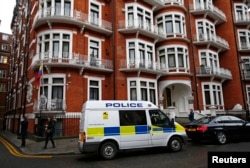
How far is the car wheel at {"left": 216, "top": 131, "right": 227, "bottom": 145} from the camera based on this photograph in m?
12.0

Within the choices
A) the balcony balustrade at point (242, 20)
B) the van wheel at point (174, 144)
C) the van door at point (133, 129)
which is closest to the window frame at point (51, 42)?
the van door at point (133, 129)

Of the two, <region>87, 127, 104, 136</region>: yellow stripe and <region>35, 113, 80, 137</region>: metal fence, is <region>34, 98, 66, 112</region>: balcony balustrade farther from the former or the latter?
<region>87, 127, 104, 136</region>: yellow stripe

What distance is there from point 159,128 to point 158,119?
470 millimetres

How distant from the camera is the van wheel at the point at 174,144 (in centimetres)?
1040

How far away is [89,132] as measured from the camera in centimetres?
906

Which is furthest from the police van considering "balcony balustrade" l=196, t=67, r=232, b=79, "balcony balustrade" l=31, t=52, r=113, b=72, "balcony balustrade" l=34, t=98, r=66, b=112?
"balcony balustrade" l=196, t=67, r=232, b=79

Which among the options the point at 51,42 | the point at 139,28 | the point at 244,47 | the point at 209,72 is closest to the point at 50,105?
the point at 51,42

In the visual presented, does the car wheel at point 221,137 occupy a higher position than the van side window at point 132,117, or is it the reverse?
the van side window at point 132,117

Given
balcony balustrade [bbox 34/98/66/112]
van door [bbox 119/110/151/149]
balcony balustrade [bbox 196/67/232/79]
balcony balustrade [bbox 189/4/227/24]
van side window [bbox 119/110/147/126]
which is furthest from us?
balcony balustrade [bbox 189/4/227/24]

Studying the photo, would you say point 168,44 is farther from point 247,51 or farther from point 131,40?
point 247,51

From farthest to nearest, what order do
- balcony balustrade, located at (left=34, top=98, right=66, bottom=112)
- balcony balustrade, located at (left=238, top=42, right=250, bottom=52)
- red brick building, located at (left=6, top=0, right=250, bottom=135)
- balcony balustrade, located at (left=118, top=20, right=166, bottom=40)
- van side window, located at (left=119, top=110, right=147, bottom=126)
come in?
balcony balustrade, located at (left=238, top=42, right=250, bottom=52), balcony balustrade, located at (left=118, top=20, right=166, bottom=40), red brick building, located at (left=6, top=0, right=250, bottom=135), balcony balustrade, located at (left=34, top=98, right=66, bottom=112), van side window, located at (left=119, top=110, right=147, bottom=126)

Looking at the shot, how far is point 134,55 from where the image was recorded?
20.2 meters

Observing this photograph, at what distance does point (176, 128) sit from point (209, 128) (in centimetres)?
253

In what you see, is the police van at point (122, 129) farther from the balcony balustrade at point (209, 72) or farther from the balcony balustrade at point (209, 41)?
the balcony balustrade at point (209, 41)
